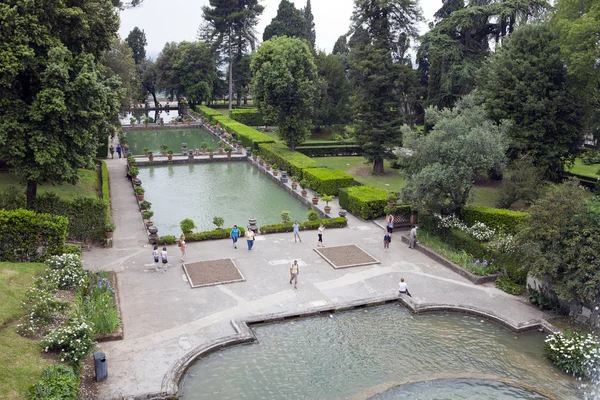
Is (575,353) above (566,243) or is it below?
below

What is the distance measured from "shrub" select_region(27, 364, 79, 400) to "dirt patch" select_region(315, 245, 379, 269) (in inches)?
472

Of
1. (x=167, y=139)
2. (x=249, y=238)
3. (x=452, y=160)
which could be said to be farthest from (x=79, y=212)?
(x=167, y=139)

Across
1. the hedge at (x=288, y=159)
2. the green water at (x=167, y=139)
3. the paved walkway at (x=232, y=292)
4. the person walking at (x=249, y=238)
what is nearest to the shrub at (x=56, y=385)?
the paved walkway at (x=232, y=292)

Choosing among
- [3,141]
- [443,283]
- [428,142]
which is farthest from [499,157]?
[3,141]

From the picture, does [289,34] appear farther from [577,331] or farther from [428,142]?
[577,331]

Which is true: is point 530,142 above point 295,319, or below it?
above

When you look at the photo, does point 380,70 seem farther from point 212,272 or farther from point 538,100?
point 212,272

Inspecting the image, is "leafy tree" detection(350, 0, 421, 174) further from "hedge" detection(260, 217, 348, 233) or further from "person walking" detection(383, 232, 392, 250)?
"person walking" detection(383, 232, 392, 250)

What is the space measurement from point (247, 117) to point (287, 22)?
17666 mm

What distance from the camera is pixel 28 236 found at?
1961 cm

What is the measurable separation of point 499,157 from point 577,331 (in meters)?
9.09

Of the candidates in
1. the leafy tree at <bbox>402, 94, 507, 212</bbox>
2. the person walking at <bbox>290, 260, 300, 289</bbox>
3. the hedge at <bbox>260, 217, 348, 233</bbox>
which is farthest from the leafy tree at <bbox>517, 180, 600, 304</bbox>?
the hedge at <bbox>260, 217, 348, 233</bbox>

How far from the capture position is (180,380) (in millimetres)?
14305

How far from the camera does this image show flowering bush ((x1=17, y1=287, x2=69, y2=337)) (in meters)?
14.7
